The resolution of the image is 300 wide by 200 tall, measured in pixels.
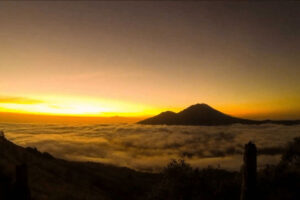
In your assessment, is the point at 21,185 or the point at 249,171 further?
the point at 249,171

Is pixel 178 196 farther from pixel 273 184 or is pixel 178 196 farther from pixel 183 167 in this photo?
pixel 273 184

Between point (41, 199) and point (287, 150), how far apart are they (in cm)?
3826

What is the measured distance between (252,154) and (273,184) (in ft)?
34.4

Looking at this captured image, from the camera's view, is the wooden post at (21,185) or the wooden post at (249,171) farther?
the wooden post at (249,171)

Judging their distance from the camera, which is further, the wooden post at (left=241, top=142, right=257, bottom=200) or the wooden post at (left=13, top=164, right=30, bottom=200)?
the wooden post at (left=241, top=142, right=257, bottom=200)

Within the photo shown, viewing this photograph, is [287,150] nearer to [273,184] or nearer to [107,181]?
[273,184]

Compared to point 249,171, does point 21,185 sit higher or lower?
lower

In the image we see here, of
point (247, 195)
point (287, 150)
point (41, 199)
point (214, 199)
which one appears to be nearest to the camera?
point (247, 195)

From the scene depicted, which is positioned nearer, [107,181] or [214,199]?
[214,199]

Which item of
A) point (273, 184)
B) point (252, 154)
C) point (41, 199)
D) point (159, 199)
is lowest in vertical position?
point (41, 199)

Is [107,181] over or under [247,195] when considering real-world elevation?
under

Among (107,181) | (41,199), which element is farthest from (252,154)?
(107,181)

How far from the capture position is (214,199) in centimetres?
2769

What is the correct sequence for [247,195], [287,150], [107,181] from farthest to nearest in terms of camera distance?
[107,181] → [287,150] → [247,195]
